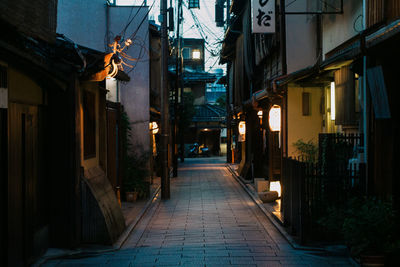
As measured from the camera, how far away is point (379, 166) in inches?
368

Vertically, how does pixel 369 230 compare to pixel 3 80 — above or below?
below

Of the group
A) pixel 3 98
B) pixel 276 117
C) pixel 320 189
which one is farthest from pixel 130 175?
pixel 3 98

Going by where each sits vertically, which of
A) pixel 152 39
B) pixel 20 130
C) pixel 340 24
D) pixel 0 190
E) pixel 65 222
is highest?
pixel 152 39

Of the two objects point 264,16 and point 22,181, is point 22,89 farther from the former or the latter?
point 264,16

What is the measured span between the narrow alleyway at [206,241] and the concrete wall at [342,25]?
6.46 metres

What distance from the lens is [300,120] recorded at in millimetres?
16000

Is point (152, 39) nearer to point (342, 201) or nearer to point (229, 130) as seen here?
point (229, 130)

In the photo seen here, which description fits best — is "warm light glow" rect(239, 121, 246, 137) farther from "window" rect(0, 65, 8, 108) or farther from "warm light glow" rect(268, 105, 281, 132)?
"window" rect(0, 65, 8, 108)

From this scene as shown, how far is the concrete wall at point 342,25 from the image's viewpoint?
1232cm

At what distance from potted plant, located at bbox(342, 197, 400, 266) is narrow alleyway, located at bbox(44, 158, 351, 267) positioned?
926mm

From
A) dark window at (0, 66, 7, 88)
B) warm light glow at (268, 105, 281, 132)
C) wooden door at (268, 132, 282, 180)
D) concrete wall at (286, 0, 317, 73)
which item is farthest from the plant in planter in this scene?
dark window at (0, 66, 7, 88)

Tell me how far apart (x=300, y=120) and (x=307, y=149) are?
5.14 ft

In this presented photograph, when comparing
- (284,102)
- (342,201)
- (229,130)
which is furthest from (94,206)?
(229,130)

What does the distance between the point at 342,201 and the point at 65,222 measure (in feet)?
22.1
